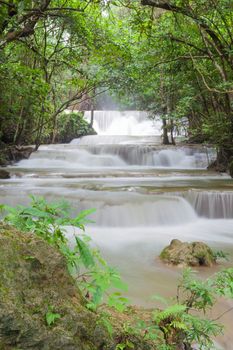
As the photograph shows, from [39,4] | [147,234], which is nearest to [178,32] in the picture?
[39,4]

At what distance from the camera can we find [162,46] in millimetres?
9648

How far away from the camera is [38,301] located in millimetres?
1388

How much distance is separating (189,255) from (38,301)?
10.5ft

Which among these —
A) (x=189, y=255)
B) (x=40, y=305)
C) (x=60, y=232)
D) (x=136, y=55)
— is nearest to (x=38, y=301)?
(x=40, y=305)

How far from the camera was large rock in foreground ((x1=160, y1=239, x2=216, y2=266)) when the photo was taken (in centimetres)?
422

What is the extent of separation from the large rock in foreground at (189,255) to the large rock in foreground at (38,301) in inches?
114

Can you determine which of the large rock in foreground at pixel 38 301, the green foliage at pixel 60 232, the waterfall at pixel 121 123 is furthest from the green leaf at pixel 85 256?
the waterfall at pixel 121 123

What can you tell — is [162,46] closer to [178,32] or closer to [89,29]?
[178,32]

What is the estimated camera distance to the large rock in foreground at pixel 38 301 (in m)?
1.29

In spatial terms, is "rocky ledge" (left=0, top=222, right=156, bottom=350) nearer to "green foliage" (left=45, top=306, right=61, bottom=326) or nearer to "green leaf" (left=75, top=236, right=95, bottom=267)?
"green foliage" (left=45, top=306, right=61, bottom=326)

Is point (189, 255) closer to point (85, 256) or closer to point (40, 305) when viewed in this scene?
point (85, 256)

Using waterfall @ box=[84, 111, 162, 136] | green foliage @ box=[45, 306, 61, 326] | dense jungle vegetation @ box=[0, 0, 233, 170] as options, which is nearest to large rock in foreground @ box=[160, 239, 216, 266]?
green foliage @ box=[45, 306, 61, 326]

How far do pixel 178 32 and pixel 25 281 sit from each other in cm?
915

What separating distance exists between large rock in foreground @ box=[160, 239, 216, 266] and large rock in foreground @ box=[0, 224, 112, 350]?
289 cm
